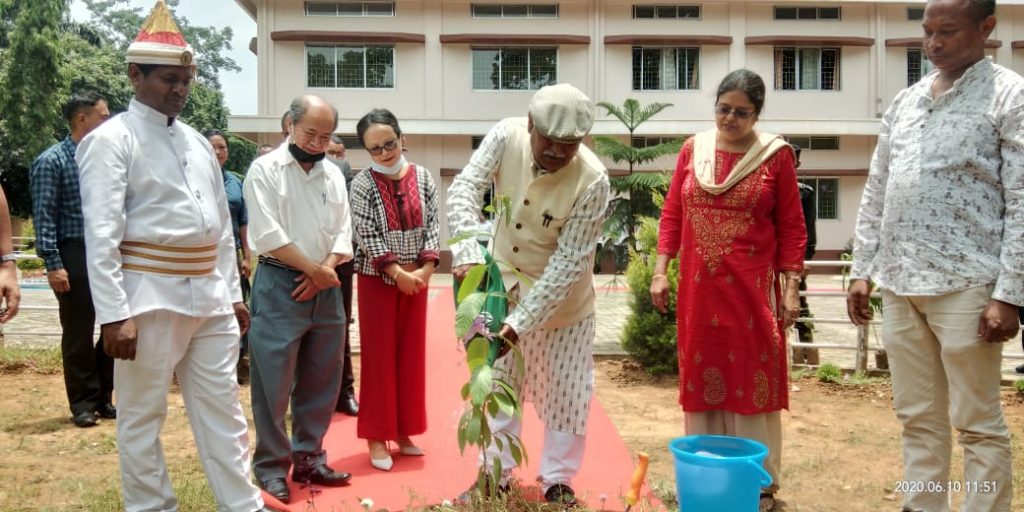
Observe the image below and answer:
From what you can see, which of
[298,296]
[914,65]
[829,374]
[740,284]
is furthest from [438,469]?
[914,65]

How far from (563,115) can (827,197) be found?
21081 mm

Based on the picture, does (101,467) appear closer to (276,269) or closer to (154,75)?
(276,269)

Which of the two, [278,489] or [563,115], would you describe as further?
[278,489]

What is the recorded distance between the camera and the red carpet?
12.3 feet

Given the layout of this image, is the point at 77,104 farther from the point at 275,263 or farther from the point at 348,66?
the point at 348,66

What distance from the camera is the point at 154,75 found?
3148 mm

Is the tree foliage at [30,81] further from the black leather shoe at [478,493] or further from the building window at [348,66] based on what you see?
the black leather shoe at [478,493]

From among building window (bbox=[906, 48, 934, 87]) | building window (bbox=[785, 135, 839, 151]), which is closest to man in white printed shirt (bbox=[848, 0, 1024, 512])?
building window (bbox=[785, 135, 839, 151])

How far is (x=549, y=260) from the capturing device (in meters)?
3.50

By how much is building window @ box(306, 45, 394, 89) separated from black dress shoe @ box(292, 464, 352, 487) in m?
18.4

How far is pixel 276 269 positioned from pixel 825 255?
67.4 ft

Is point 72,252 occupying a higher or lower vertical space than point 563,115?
lower

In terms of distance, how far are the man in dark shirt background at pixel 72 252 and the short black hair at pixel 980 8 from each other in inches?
171

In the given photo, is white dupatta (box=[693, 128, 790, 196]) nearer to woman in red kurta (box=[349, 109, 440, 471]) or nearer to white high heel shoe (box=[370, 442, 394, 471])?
woman in red kurta (box=[349, 109, 440, 471])
